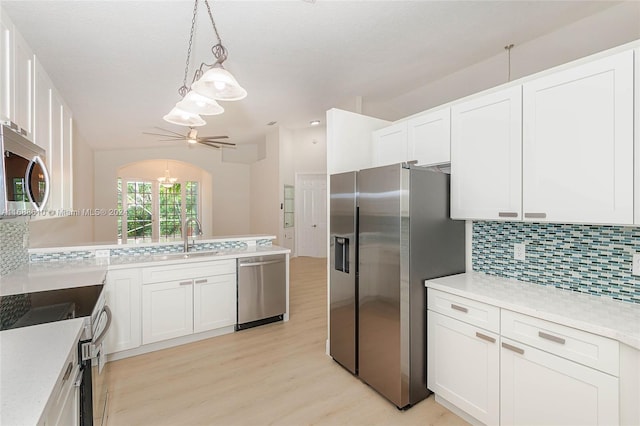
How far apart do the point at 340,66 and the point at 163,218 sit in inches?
281

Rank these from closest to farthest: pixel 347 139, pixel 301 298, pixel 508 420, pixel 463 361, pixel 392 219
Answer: pixel 508 420 < pixel 463 361 < pixel 392 219 < pixel 347 139 < pixel 301 298

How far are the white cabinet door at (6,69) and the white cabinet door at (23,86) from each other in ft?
0.21

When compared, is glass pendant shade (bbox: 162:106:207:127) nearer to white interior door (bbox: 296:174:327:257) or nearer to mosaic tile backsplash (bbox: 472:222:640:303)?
mosaic tile backsplash (bbox: 472:222:640:303)

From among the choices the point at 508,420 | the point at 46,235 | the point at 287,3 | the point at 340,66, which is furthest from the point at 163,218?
the point at 508,420

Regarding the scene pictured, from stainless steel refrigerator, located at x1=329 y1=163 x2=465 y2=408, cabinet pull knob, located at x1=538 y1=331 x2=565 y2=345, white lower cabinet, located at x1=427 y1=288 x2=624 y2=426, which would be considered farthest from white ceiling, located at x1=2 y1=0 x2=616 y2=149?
cabinet pull knob, located at x1=538 y1=331 x2=565 y2=345

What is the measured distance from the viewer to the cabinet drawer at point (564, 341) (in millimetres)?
1330

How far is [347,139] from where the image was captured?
9.24ft

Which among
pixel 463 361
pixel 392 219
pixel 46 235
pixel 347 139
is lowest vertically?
pixel 463 361

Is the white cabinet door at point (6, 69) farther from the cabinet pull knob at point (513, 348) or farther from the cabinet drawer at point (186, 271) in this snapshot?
the cabinet pull knob at point (513, 348)

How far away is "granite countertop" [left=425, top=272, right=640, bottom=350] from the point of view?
1353 mm

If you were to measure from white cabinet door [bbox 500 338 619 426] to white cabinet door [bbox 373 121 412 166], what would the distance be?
1.63m

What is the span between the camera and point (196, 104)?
2.12m

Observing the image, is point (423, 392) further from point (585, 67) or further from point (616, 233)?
point (585, 67)

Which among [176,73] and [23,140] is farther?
[176,73]
